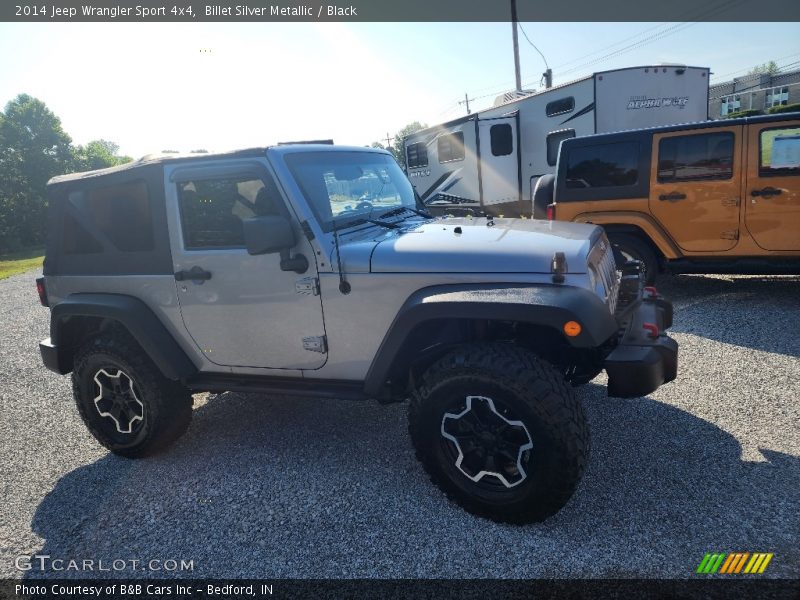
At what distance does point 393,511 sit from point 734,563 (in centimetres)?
167

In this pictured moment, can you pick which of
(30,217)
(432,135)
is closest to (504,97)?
(432,135)

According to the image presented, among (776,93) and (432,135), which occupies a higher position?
(776,93)

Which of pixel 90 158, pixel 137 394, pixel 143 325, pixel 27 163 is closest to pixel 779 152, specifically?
pixel 143 325

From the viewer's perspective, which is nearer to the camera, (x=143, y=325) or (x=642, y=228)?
(x=143, y=325)

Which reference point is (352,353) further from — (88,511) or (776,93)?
(776,93)

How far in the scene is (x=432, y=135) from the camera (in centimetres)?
1459

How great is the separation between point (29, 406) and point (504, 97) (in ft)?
42.8

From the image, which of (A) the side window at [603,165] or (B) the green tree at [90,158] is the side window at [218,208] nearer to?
(A) the side window at [603,165]

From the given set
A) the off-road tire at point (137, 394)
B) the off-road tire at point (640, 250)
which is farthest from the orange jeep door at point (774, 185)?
the off-road tire at point (137, 394)

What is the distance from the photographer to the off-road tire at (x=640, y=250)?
639cm

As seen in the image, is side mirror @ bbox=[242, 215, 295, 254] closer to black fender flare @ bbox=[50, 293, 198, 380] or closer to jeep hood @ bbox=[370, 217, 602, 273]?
jeep hood @ bbox=[370, 217, 602, 273]

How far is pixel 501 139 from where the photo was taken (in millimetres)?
12383

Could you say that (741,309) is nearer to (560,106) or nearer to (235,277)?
(235,277)

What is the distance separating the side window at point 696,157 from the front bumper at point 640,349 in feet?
11.1
